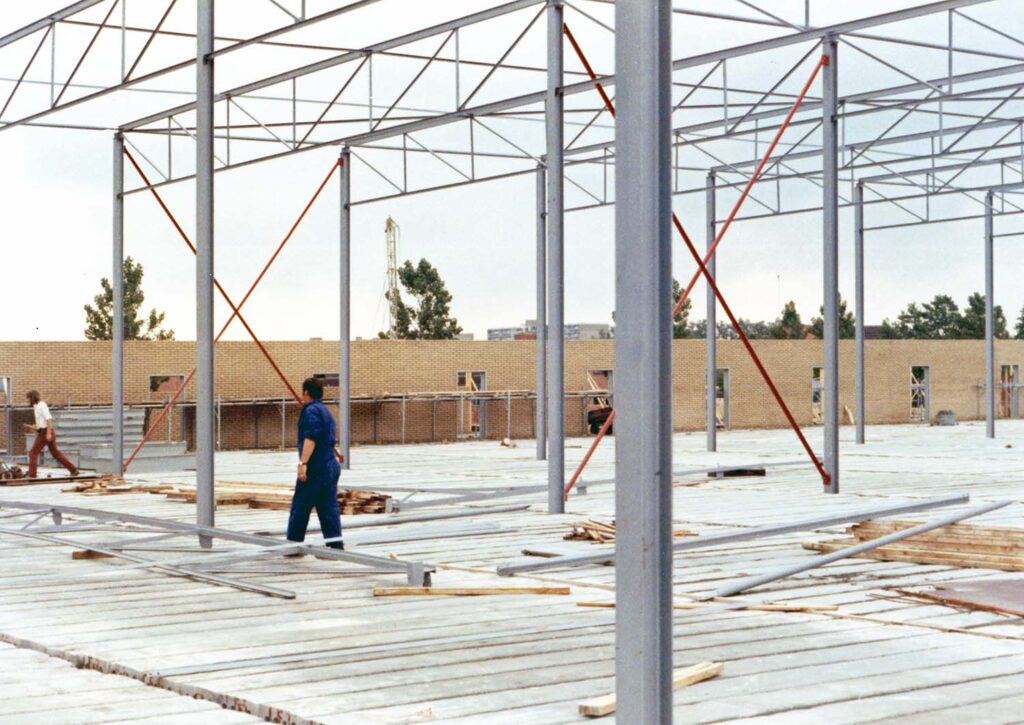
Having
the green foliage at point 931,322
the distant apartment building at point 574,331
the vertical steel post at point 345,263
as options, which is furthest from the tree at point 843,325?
the vertical steel post at point 345,263

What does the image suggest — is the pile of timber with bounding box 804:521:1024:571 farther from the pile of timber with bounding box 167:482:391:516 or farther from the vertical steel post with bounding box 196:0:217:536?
the pile of timber with bounding box 167:482:391:516

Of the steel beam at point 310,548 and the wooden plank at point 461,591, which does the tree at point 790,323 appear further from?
the wooden plank at point 461,591

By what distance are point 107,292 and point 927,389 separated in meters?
30.4

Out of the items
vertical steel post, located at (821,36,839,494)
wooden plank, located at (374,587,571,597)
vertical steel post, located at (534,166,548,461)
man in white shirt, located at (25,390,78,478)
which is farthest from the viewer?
man in white shirt, located at (25,390,78,478)

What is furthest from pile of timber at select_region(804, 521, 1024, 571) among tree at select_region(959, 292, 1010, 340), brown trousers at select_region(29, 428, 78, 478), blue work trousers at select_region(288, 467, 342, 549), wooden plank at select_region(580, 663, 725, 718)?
tree at select_region(959, 292, 1010, 340)

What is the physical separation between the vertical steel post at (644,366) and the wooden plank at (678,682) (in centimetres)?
119

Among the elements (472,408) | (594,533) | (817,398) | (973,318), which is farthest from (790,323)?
(594,533)

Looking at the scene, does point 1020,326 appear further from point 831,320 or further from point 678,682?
point 678,682

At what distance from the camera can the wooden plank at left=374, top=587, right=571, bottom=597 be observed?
10.4 m

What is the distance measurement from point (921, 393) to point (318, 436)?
44.9 metres

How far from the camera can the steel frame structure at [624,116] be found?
17.0 ft

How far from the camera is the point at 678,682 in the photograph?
709 centimetres

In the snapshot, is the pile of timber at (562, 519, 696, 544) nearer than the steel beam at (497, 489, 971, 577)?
No

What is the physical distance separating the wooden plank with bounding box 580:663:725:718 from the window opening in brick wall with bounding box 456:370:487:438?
33.4 m
